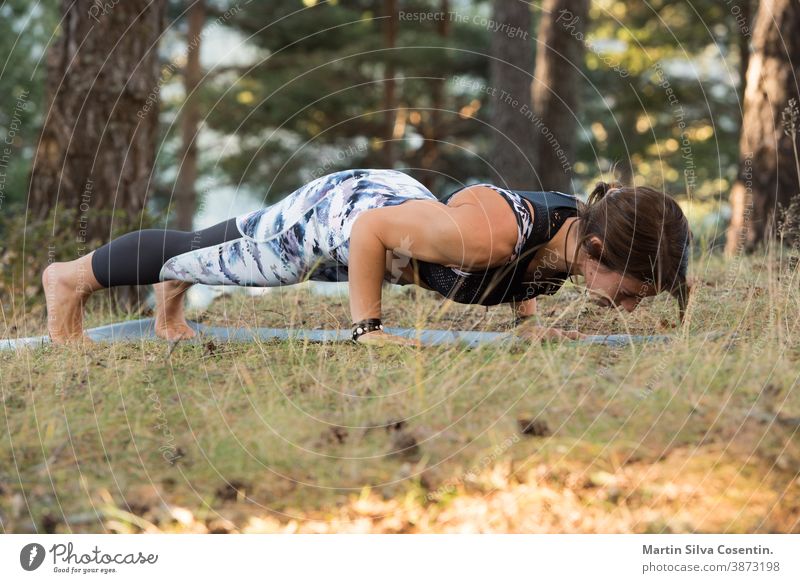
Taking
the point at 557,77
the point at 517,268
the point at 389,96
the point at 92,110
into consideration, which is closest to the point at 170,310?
the point at 517,268

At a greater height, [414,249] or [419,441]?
[414,249]

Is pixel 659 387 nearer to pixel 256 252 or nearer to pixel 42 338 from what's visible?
pixel 256 252

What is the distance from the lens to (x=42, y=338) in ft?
14.1

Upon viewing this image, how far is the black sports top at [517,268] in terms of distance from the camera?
3.68 metres

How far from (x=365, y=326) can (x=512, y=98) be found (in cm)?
748

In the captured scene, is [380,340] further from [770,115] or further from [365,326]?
[770,115]

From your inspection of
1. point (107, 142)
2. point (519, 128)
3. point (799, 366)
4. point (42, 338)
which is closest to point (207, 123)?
point (519, 128)

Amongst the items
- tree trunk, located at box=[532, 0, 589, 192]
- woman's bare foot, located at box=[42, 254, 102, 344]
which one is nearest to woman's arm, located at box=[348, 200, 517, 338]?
woman's bare foot, located at box=[42, 254, 102, 344]

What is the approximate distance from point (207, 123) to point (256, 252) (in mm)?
13365

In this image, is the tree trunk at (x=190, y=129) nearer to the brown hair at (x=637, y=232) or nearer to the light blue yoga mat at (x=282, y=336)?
the light blue yoga mat at (x=282, y=336)

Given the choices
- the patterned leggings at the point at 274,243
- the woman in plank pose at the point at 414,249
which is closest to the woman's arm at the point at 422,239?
the woman in plank pose at the point at 414,249

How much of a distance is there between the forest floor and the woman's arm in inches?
12.3

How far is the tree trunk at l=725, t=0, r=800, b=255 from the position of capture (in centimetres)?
621

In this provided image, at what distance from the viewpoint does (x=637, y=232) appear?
11.7 ft
